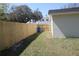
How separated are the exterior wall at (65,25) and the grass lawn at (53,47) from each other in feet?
0.46

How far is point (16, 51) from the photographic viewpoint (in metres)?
7.81

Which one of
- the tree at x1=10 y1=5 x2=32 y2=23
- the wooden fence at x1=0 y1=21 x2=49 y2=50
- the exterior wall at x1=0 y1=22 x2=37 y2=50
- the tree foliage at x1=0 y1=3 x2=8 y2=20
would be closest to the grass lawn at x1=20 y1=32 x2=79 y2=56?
the wooden fence at x1=0 y1=21 x2=49 y2=50

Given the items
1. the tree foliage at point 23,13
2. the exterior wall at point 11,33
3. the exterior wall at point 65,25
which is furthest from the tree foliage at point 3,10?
the exterior wall at point 65,25

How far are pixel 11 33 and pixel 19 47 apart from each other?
381mm

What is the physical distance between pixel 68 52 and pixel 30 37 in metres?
1.38

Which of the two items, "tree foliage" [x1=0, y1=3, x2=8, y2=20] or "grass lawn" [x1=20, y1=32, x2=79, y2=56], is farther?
"grass lawn" [x1=20, y1=32, x2=79, y2=56]

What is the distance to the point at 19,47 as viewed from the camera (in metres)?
8.02

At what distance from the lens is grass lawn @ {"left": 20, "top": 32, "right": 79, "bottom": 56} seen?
300 inches

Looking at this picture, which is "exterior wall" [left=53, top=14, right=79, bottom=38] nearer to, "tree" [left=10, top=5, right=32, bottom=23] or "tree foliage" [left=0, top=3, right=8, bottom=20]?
"tree" [left=10, top=5, right=32, bottom=23]

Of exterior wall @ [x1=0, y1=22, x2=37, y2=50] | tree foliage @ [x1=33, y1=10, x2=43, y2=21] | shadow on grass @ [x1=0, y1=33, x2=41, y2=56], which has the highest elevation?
tree foliage @ [x1=33, y1=10, x2=43, y2=21]

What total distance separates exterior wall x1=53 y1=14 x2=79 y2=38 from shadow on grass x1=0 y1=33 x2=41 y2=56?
0.53m

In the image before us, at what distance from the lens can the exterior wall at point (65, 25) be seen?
25.3 ft

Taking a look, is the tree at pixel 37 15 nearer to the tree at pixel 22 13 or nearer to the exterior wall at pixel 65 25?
the tree at pixel 22 13

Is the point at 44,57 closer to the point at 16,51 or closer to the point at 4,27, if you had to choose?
the point at 16,51
